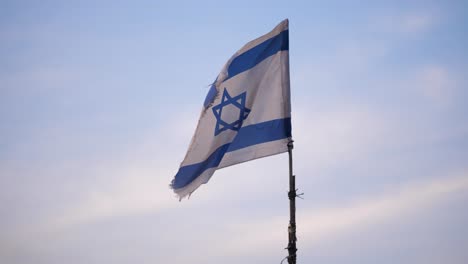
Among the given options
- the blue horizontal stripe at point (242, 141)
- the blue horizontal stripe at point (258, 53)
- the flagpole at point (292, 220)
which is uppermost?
the blue horizontal stripe at point (258, 53)

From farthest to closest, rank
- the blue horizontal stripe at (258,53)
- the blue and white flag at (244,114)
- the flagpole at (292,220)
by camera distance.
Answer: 1. the blue horizontal stripe at (258,53)
2. the blue and white flag at (244,114)
3. the flagpole at (292,220)

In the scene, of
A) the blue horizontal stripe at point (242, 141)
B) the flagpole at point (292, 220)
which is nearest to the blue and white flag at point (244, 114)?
the blue horizontal stripe at point (242, 141)

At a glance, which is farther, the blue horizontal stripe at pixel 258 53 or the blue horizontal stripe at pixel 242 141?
the blue horizontal stripe at pixel 258 53

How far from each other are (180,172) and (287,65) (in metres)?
3.88

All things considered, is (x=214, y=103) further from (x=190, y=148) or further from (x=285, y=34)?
(x=285, y=34)

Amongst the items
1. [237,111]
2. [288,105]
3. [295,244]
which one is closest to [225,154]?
[237,111]

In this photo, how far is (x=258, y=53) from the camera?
14.4 m

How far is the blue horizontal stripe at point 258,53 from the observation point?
46.3 feet

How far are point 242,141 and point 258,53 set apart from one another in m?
2.32

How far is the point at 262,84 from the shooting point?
14141mm

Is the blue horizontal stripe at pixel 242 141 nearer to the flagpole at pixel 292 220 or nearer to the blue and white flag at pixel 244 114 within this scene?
the blue and white flag at pixel 244 114

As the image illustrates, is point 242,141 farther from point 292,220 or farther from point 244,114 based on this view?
point 292,220

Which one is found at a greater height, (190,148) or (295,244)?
(190,148)

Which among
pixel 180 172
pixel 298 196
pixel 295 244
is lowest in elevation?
pixel 295 244
